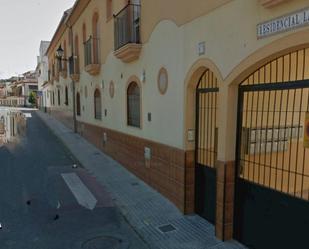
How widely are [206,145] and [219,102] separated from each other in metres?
1.04

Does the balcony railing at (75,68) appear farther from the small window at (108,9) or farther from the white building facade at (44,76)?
the white building facade at (44,76)

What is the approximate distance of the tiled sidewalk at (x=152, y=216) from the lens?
4523mm

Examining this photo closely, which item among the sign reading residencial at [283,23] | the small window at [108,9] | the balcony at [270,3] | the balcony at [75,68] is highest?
the small window at [108,9]

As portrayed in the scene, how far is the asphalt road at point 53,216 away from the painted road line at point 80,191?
0.10 meters

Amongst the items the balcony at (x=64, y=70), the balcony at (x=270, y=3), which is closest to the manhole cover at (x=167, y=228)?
the balcony at (x=270, y=3)

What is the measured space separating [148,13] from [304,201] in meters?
5.31

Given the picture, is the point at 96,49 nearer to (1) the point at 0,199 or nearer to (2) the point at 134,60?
(2) the point at 134,60

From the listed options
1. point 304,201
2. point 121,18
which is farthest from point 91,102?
point 304,201

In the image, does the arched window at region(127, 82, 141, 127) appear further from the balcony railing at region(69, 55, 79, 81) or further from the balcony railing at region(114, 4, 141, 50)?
the balcony railing at region(69, 55, 79, 81)

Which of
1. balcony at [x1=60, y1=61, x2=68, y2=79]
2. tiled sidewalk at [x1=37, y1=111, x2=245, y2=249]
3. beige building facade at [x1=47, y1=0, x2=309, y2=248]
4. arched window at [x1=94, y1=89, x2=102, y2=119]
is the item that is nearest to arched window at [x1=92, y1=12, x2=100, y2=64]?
arched window at [x1=94, y1=89, x2=102, y2=119]

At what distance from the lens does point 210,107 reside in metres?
5.09

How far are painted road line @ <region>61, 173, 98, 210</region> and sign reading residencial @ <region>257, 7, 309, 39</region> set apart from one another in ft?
15.4

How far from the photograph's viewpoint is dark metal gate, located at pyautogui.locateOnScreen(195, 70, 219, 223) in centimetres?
501

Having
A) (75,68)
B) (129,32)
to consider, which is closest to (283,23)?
(129,32)
